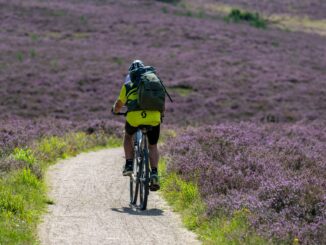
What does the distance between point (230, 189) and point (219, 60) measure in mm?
36746

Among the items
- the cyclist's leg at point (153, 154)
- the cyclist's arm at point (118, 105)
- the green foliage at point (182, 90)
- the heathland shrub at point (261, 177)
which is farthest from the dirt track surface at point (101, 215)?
the green foliage at point (182, 90)

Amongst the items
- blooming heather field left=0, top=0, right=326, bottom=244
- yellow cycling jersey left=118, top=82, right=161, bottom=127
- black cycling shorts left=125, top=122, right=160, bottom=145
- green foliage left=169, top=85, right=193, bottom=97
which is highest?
yellow cycling jersey left=118, top=82, right=161, bottom=127

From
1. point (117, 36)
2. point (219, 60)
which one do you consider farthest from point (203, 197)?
point (117, 36)

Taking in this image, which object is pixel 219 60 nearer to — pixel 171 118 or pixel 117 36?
pixel 117 36

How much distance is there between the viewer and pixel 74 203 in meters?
10.8

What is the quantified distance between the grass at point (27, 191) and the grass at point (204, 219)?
2.12 meters

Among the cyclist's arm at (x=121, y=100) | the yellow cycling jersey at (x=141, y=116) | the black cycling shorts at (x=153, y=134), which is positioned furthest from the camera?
the cyclist's arm at (x=121, y=100)

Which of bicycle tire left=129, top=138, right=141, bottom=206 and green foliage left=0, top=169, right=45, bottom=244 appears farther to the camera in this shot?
bicycle tire left=129, top=138, right=141, bottom=206

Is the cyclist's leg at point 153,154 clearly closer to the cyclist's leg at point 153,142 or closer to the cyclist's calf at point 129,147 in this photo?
the cyclist's leg at point 153,142

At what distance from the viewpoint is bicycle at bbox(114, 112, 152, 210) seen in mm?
10175

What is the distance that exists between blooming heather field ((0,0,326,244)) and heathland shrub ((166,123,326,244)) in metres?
0.03

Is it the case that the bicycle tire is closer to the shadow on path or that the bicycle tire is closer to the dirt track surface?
the dirt track surface

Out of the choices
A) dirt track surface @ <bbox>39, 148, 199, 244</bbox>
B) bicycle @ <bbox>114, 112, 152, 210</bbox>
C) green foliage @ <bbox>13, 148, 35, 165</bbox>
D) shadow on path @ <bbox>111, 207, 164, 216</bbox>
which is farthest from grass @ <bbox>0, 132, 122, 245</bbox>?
bicycle @ <bbox>114, 112, 152, 210</bbox>

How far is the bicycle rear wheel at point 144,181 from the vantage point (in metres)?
10.1
